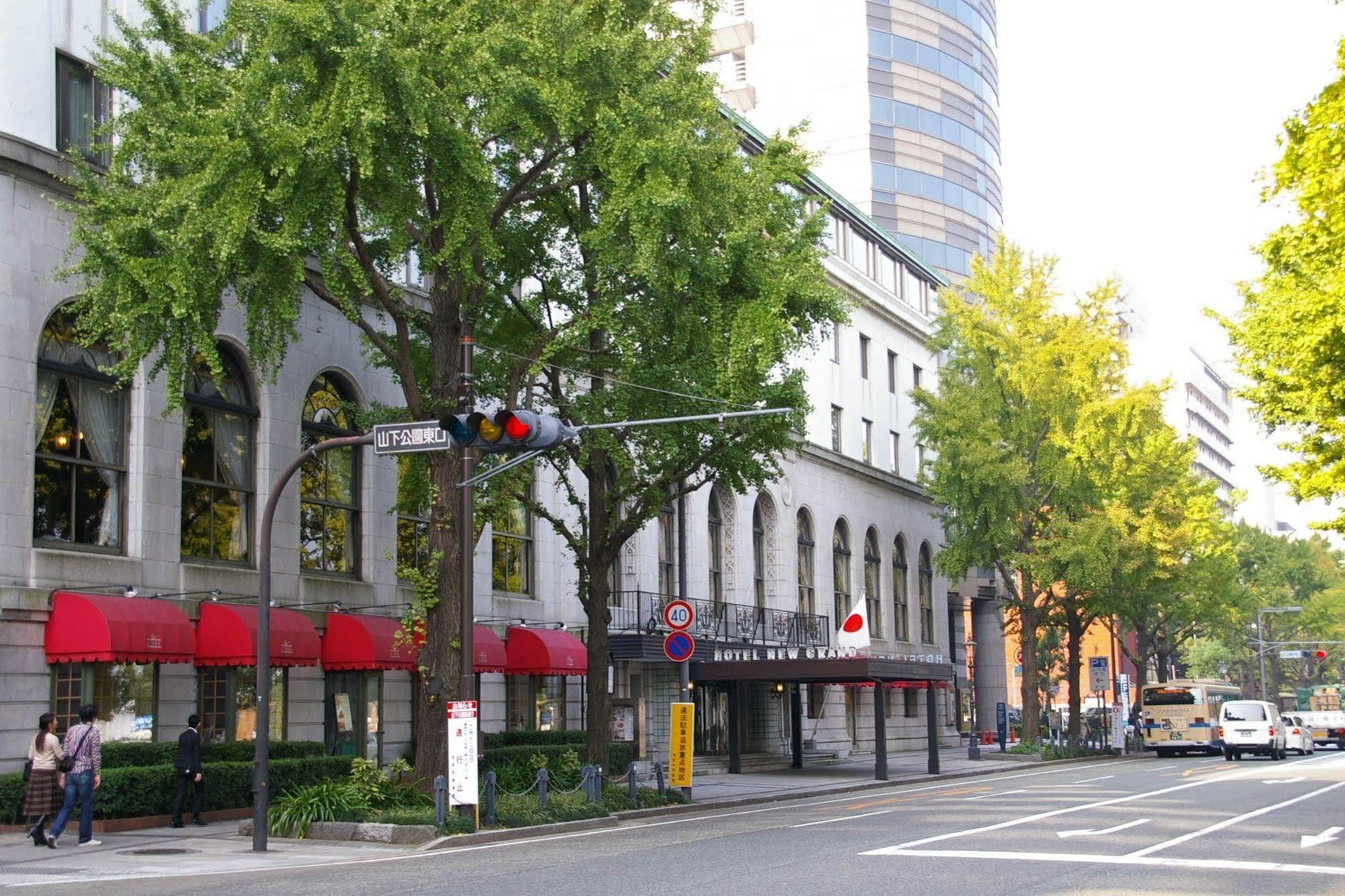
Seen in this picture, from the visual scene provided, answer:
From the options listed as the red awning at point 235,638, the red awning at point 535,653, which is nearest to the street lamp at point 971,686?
the red awning at point 535,653

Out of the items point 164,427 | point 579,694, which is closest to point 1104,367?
point 579,694

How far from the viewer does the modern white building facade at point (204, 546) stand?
851 inches

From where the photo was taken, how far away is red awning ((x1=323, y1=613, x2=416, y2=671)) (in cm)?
2669

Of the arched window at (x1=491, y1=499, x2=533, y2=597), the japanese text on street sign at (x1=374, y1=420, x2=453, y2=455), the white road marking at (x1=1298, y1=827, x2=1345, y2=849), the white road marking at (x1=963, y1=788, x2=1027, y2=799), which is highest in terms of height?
the japanese text on street sign at (x1=374, y1=420, x2=453, y2=455)

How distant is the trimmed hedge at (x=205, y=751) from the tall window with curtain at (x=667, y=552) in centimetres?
1491

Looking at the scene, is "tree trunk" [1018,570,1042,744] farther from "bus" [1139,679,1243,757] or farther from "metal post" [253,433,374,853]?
"metal post" [253,433,374,853]

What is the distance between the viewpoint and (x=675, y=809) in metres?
25.0

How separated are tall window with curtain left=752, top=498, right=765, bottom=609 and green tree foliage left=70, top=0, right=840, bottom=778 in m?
19.8

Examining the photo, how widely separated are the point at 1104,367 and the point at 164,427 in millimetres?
36995

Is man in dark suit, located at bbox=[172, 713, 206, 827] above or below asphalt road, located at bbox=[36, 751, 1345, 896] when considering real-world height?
above

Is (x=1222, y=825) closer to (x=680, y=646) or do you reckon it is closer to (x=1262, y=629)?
(x=680, y=646)

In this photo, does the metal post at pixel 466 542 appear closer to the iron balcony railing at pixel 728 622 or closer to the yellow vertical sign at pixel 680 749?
the yellow vertical sign at pixel 680 749

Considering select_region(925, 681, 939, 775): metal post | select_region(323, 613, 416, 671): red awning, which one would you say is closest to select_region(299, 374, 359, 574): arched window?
select_region(323, 613, 416, 671): red awning

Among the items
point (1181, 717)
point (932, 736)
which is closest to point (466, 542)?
point (932, 736)
